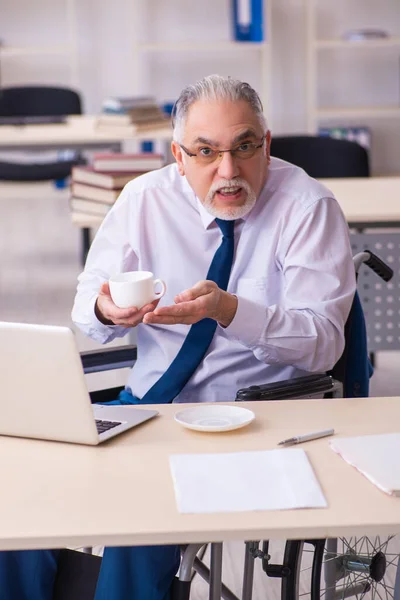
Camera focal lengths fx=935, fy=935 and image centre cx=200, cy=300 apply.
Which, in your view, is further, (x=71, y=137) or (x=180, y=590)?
(x=71, y=137)

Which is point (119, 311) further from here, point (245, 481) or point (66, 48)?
point (66, 48)

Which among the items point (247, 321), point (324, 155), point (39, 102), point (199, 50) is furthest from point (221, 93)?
point (199, 50)

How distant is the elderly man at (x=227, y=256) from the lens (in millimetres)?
1866

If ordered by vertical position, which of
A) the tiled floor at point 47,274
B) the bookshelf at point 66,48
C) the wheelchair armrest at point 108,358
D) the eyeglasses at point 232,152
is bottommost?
the tiled floor at point 47,274

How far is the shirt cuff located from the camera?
5.77ft

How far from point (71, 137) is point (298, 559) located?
3239 millimetres

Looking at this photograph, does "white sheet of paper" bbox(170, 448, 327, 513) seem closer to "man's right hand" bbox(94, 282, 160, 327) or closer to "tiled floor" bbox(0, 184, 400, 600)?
"man's right hand" bbox(94, 282, 160, 327)

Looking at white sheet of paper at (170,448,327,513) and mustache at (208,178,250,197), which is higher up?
mustache at (208,178,250,197)

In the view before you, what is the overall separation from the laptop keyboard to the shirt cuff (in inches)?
14.3

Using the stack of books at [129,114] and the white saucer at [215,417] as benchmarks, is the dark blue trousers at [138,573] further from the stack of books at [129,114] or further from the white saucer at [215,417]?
the stack of books at [129,114]

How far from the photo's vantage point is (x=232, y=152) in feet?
6.23

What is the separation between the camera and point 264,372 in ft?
6.53

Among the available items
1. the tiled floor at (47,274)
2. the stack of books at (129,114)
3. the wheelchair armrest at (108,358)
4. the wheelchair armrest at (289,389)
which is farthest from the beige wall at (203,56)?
the wheelchair armrest at (289,389)

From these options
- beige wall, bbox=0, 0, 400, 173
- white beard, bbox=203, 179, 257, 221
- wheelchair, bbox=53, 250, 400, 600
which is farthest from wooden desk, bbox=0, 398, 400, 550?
beige wall, bbox=0, 0, 400, 173
